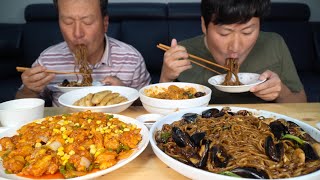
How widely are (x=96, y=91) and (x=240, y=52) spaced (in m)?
1.19

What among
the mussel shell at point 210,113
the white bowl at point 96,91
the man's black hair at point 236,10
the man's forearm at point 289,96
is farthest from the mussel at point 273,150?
the man's forearm at point 289,96

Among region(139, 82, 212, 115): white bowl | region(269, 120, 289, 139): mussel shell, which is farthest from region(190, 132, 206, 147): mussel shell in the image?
region(139, 82, 212, 115): white bowl

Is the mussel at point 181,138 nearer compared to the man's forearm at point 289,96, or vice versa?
the mussel at point 181,138

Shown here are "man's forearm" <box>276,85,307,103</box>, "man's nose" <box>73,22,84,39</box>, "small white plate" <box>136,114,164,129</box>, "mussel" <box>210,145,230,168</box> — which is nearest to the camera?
"mussel" <box>210,145,230,168</box>

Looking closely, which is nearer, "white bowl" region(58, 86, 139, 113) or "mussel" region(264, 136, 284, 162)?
"mussel" region(264, 136, 284, 162)

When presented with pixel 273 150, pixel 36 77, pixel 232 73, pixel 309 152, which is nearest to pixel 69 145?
pixel 273 150

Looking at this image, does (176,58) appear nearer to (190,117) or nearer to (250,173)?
(190,117)

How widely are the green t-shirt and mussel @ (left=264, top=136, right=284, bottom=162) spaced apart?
4.75 feet

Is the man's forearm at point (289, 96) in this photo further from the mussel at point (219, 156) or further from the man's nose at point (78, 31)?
the man's nose at point (78, 31)

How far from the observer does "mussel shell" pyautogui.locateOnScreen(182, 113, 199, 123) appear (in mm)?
1556

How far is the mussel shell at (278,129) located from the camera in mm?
1383

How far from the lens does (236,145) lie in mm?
1347

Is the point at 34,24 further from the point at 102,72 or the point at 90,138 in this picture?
the point at 90,138

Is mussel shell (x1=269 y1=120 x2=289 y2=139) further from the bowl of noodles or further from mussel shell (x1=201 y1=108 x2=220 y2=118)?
mussel shell (x1=201 y1=108 x2=220 y2=118)
